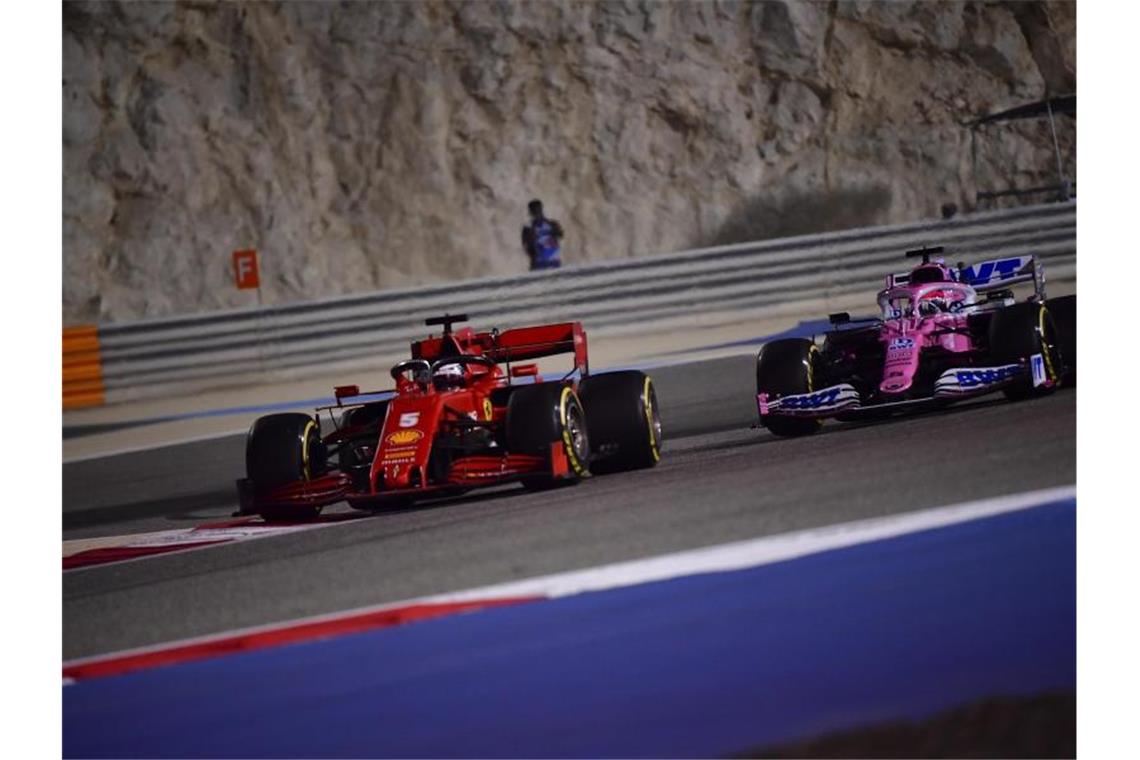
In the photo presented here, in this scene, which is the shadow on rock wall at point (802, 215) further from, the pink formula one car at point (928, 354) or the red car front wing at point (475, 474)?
the red car front wing at point (475, 474)

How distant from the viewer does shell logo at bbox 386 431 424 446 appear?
316 inches

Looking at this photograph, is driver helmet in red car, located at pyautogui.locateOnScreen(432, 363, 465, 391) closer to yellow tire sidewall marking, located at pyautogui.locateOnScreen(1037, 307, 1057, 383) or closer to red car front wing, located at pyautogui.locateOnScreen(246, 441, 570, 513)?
red car front wing, located at pyautogui.locateOnScreen(246, 441, 570, 513)

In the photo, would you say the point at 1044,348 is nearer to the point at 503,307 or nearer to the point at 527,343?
the point at 527,343

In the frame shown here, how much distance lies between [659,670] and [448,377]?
11.7ft

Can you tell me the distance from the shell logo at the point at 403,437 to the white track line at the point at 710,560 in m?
2.03

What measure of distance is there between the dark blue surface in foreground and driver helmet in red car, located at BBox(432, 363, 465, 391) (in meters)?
2.82

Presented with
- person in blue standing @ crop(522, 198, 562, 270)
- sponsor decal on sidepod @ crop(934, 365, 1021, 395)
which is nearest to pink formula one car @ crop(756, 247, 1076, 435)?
sponsor decal on sidepod @ crop(934, 365, 1021, 395)

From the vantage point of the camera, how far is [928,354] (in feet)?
30.7

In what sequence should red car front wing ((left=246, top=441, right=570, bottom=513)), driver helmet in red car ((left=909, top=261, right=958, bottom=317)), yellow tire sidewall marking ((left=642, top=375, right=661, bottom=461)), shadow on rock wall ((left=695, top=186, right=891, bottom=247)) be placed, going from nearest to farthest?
red car front wing ((left=246, top=441, right=570, bottom=513)) → yellow tire sidewall marking ((left=642, top=375, right=661, bottom=461)) → driver helmet in red car ((left=909, top=261, right=958, bottom=317)) → shadow on rock wall ((left=695, top=186, right=891, bottom=247))

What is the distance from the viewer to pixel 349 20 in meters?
18.3

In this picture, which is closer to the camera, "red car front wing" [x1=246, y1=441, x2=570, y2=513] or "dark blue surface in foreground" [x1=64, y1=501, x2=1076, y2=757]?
"dark blue surface in foreground" [x1=64, y1=501, x2=1076, y2=757]

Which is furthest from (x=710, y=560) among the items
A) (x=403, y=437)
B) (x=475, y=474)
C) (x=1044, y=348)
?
(x=1044, y=348)
